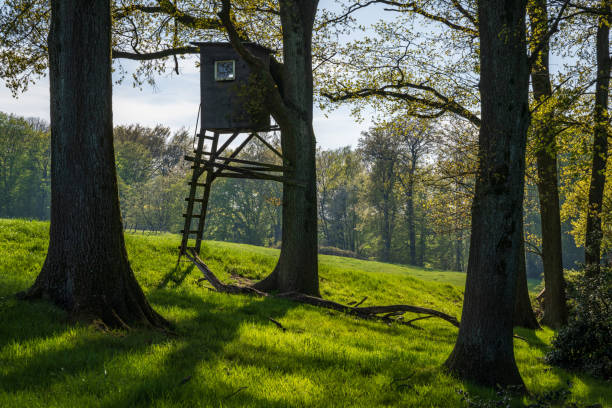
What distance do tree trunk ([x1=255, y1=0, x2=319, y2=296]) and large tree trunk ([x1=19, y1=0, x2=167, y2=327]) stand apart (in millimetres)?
5759

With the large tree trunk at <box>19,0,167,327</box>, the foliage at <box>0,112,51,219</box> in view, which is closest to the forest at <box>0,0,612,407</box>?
the large tree trunk at <box>19,0,167,327</box>

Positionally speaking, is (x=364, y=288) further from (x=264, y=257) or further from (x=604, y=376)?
(x=604, y=376)

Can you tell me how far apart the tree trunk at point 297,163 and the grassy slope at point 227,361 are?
2.08 m

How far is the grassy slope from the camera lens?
4.10 meters

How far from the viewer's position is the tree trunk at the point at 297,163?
1162cm

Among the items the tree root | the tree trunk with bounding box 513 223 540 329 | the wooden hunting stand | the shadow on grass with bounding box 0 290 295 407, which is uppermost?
the wooden hunting stand

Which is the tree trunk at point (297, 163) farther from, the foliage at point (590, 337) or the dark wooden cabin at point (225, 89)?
the foliage at point (590, 337)

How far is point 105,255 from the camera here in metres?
6.12

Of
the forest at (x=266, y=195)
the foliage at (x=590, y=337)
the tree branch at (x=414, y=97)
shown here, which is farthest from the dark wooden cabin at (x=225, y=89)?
the forest at (x=266, y=195)

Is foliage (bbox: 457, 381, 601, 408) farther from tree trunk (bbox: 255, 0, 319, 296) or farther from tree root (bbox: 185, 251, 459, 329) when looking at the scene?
tree trunk (bbox: 255, 0, 319, 296)

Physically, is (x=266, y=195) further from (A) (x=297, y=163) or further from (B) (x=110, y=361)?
(B) (x=110, y=361)

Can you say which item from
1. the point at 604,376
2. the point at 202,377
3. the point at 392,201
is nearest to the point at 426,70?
the point at 604,376

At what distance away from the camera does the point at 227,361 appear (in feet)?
17.2

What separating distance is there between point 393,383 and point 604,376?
4.75 m
